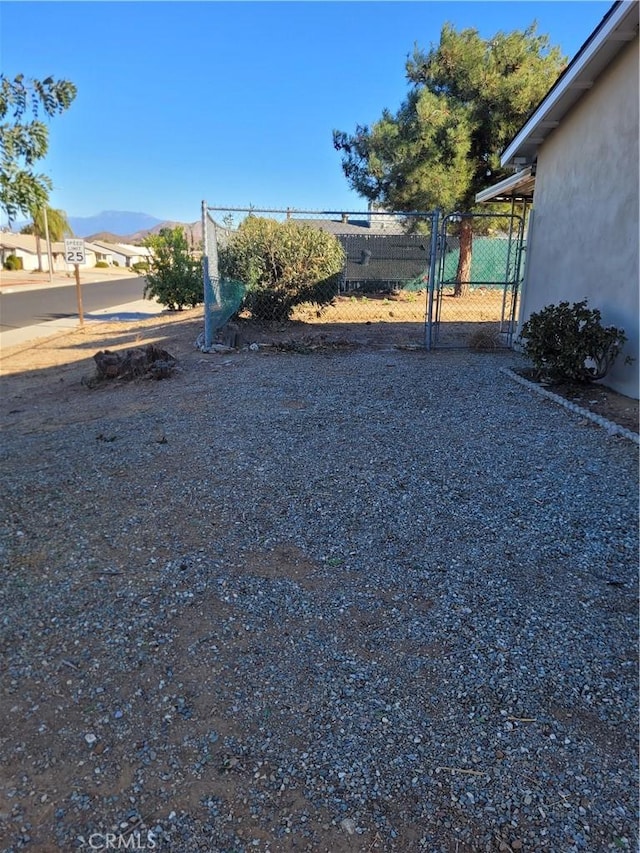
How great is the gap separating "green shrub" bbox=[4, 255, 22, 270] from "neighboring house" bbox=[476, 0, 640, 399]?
6822cm

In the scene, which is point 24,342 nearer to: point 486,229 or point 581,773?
point 581,773

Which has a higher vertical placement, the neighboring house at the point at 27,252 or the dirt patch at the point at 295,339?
A: the neighboring house at the point at 27,252

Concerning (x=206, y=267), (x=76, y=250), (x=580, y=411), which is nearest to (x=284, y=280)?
(x=206, y=267)

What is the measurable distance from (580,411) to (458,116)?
1526 cm

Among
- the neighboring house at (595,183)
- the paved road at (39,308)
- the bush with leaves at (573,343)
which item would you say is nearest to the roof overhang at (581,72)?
the neighboring house at (595,183)

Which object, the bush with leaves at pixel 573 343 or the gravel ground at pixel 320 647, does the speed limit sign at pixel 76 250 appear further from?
the bush with leaves at pixel 573 343

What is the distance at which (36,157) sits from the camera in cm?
335

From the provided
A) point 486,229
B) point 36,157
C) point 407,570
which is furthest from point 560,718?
point 486,229

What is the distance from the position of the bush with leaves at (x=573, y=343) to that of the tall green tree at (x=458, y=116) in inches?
478

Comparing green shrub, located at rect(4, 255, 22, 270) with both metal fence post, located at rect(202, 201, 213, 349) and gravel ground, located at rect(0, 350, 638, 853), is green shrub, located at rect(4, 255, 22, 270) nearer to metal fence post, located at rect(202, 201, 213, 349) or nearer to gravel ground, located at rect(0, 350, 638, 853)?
metal fence post, located at rect(202, 201, 213, 349)

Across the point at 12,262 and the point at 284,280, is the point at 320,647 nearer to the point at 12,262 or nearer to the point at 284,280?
the point at 284,280

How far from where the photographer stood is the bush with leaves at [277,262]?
13188mm

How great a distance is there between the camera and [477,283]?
9.91m

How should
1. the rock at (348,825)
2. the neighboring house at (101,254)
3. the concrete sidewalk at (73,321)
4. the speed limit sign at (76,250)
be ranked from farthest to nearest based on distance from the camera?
the neighboring house at (101,254) → the speed limit sign at (76,250) → the concrete sidewalk at (73,321) → the rock at (348,825)
